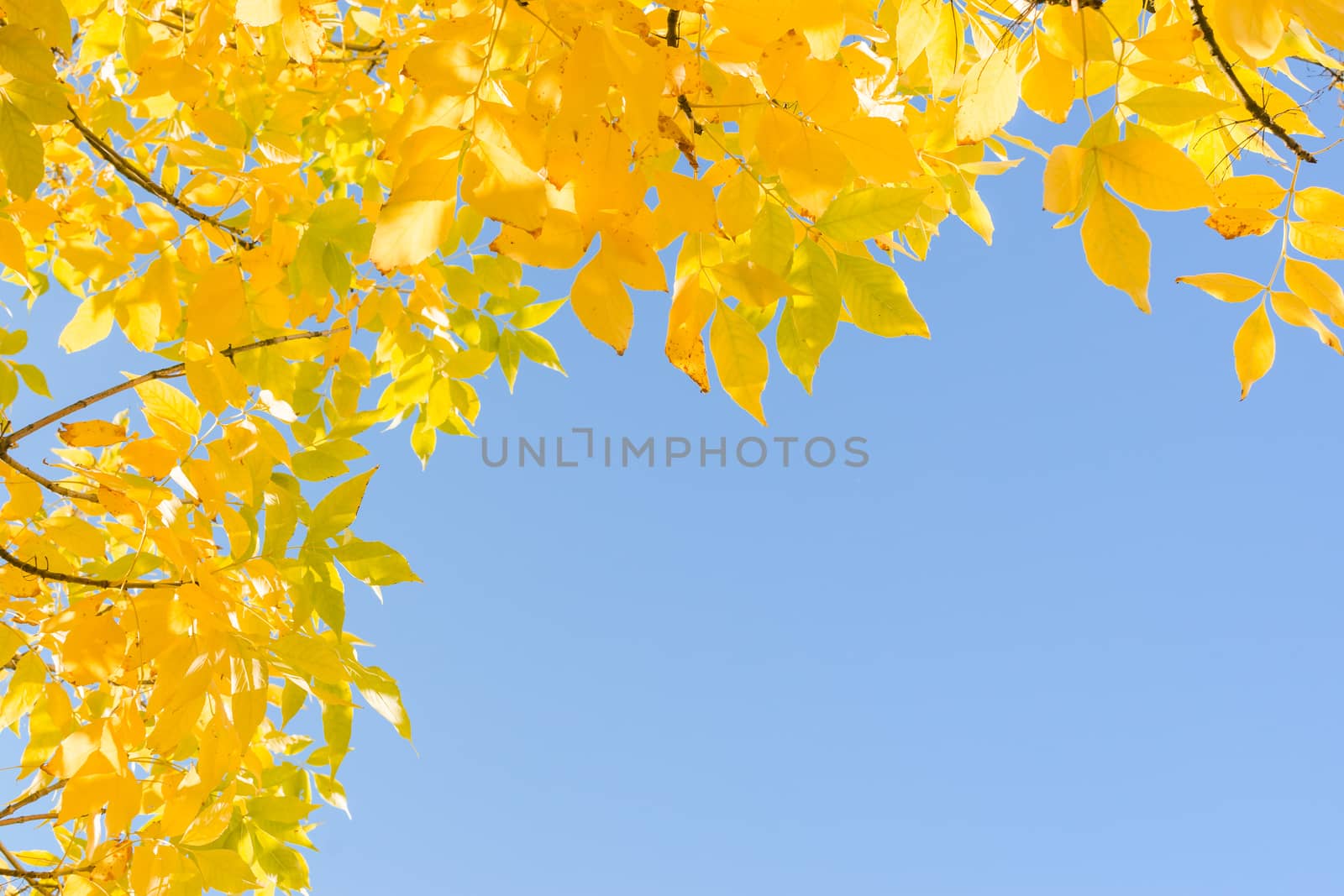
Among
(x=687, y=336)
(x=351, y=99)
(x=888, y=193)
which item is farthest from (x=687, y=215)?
(x=351, y=99)

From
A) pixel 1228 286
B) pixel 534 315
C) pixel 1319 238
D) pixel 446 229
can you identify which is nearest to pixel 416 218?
pixel 446 229

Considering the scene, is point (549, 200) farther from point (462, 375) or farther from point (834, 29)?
point (462, 375)

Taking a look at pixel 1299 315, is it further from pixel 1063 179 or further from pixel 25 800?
pixel 25 800

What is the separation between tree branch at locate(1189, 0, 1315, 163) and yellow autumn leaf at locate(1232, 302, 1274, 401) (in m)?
0.22

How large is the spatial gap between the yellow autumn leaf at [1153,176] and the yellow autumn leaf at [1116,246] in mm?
23

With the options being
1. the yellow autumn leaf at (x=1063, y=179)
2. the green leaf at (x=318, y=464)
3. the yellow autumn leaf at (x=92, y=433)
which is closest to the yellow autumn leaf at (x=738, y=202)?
the yellow autumn leaf at (x=1063, y=179)

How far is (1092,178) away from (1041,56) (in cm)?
16

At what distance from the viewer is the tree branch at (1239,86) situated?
103cm

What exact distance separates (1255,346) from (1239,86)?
325mm

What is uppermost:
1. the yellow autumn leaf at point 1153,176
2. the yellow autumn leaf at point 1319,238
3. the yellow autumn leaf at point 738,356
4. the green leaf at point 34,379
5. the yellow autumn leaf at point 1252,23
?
the green leaf at point 34,379

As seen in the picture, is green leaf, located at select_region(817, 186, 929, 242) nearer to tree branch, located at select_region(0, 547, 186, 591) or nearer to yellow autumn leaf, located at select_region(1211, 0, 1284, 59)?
yellow autumn leaf, located at select_region(1211, 0, 1284, 59)

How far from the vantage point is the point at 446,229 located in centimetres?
81

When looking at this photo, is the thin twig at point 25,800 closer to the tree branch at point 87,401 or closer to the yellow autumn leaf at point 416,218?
the tree branch at point 87,401

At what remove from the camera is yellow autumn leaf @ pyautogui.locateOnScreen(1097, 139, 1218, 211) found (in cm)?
82
